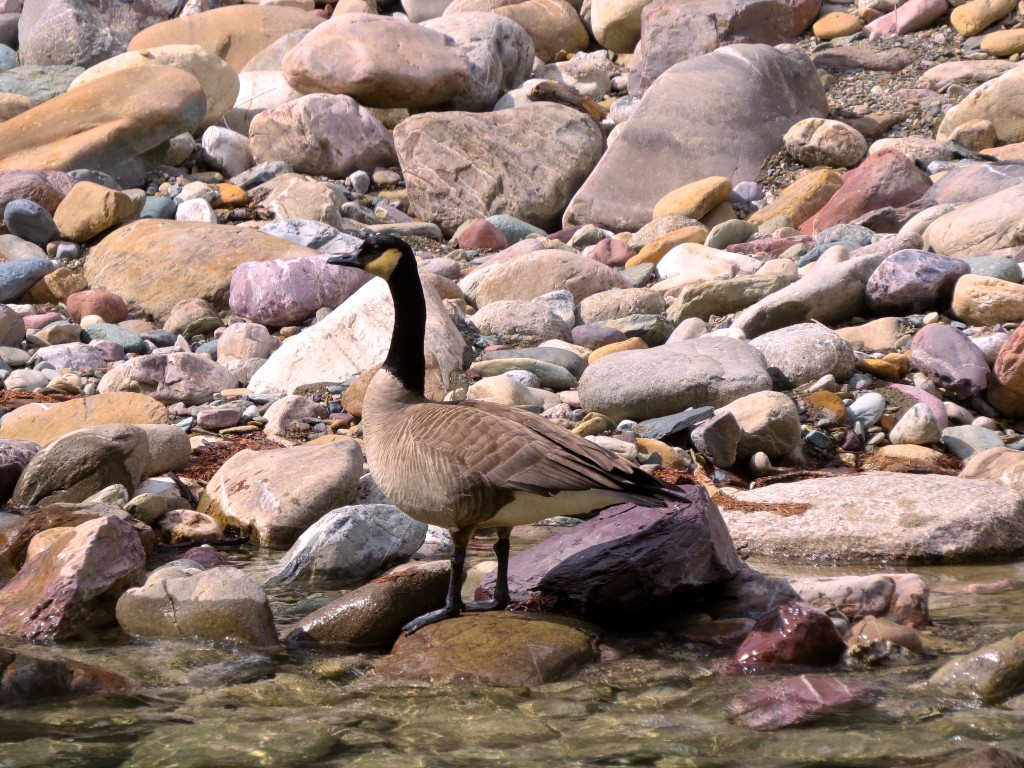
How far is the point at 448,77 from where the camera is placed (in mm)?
20156

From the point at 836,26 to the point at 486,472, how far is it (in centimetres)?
2015

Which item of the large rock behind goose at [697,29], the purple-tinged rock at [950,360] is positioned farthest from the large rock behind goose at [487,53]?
the purple-tinged rock at [950,360]

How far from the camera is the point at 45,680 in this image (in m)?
4.77

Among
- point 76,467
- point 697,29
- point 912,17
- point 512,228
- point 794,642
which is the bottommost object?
point 512,228

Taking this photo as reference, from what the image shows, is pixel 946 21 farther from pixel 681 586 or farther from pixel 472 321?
pixel 681 586

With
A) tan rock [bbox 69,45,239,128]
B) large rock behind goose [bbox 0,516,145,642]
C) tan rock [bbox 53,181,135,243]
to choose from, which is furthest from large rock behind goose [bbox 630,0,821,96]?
large rock behind goose [bbox 0,516,145,642]

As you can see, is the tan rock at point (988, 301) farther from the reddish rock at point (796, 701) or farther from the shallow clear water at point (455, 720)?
the reddish rock at point (796, 701)

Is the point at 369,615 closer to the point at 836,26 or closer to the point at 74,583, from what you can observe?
the point at 74,583

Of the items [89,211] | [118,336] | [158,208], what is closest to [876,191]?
[118,336]

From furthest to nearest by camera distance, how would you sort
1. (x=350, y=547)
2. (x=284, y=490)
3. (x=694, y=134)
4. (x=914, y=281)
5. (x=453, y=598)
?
(x=694, y=134)
(x=914, y=281)
(x=284, y=490)
(x=350, y=547)
(x=453, y=598)

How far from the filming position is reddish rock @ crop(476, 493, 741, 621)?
5.67 metres

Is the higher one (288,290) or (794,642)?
(794,642)

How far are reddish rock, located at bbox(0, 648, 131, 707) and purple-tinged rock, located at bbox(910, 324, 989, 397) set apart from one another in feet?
24.0

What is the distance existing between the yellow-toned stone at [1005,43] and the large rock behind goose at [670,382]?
1337 cm
